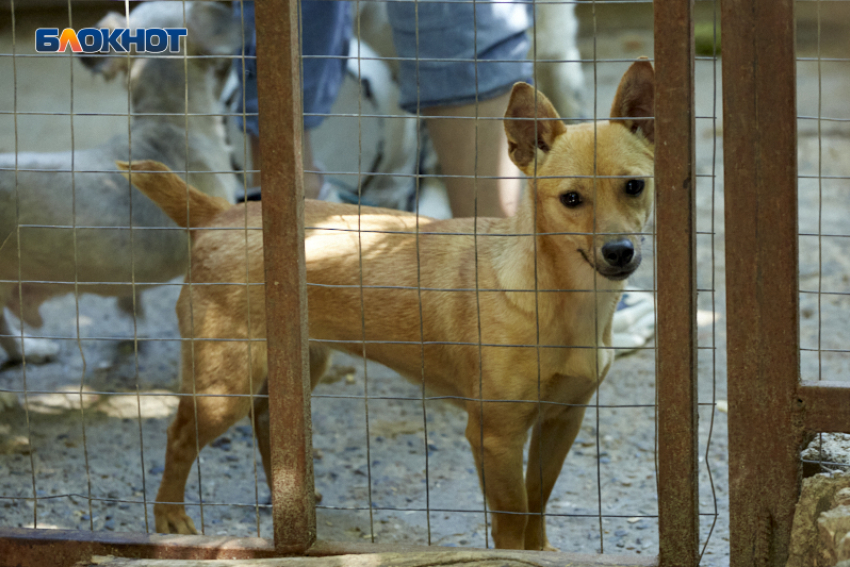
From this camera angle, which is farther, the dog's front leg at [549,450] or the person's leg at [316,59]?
the person's leg at [316,59]

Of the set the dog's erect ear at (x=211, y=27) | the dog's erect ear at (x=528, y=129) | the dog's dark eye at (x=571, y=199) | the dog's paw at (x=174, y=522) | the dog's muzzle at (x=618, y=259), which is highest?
the dog's erect ear at (x=211, y=27)

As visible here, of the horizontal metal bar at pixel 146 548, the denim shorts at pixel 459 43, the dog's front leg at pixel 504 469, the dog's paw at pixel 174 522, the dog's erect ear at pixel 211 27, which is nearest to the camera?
the horizontal metal bar at pixel 146 548

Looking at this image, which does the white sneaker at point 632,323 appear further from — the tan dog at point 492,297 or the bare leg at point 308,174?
the tan dog at point 492,297

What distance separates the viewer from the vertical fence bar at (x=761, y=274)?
5.86ft

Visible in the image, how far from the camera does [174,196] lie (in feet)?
9.77

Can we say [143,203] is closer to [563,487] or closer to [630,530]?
[563,487]

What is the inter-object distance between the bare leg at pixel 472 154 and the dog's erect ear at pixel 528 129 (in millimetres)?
1138

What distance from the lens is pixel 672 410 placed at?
192 centimetres

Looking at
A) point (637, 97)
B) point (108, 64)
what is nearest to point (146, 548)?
point (637, 97)

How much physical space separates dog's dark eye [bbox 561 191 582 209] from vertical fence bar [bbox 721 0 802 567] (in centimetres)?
73

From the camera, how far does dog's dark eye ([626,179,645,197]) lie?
8.35 feet

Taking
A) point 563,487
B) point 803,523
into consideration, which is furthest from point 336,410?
point 803,523

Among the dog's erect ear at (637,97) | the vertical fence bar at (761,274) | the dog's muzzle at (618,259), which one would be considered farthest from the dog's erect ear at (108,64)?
the vertical fence bar at (761,274)

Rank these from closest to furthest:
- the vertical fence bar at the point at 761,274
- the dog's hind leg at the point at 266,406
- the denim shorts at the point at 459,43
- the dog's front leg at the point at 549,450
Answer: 1. the vertical fence bar at the point at 761,274
2. the dog's front leg at the point at 549,450
3. the dog's hind leg at the point at 266,406
4. the denim shorts at the point at 459,43
